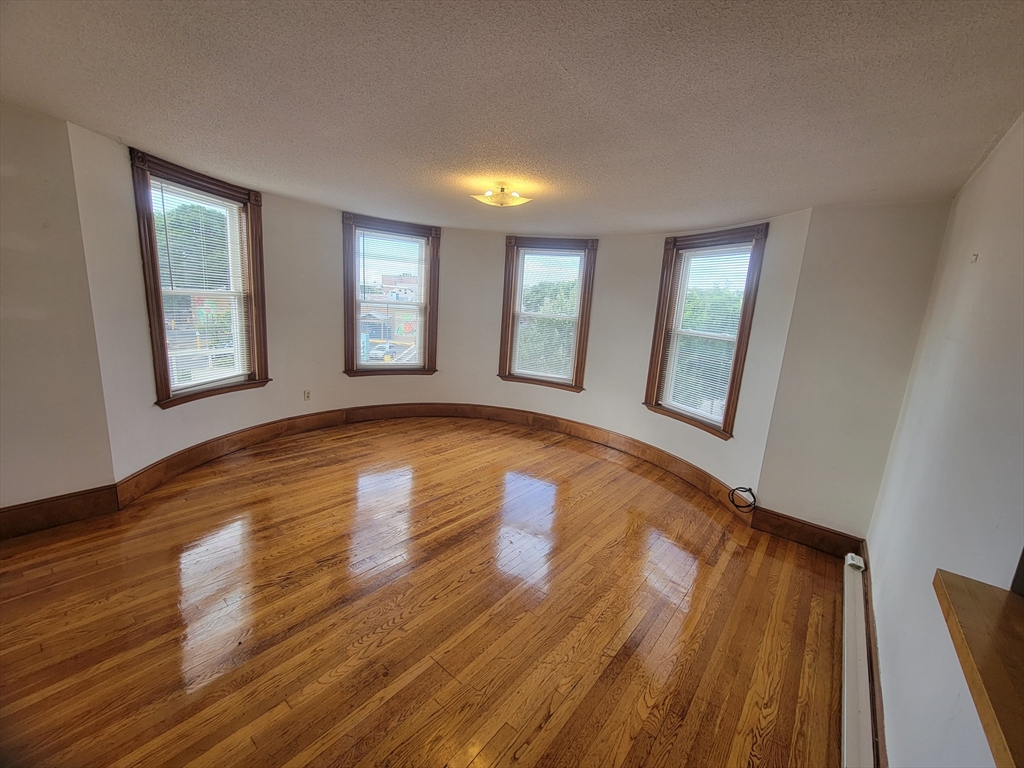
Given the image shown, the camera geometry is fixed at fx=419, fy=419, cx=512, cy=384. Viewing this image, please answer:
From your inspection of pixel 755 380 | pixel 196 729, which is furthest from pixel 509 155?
pixel 196 729

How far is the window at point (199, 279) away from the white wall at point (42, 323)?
→ 46cm

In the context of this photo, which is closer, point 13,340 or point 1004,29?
point 1004,29

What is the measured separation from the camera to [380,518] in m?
2.79

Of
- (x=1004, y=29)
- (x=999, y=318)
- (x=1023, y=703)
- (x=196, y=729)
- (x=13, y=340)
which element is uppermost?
(x=1004, y=29)

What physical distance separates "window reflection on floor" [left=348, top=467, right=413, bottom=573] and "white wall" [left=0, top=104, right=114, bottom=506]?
163 centimetres

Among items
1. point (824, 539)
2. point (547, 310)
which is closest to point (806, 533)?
point (824, 539)

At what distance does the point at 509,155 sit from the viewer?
7.29 ft

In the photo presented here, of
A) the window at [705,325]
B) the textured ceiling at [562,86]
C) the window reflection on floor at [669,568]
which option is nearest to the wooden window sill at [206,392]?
the textured ceiling at [562,86]

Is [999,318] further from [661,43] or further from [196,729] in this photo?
[196,729]

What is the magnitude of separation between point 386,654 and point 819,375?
2888 mm

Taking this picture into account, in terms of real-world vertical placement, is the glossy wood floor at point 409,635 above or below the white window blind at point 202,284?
below

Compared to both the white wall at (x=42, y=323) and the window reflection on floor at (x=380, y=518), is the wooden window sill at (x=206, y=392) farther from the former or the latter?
the window reflection on floor at (x=380, y=518)

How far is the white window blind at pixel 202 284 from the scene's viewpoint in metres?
2.95

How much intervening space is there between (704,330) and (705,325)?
4 centimetres
